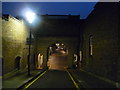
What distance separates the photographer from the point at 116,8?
46.6 ft

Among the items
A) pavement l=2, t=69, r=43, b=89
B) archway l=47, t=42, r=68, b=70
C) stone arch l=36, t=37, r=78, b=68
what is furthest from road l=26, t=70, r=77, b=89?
archway l=47, t=42, r=68, b=70

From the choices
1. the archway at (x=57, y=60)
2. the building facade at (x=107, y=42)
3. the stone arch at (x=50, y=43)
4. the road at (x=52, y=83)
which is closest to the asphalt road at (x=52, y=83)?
the road at (x=52, y=83)

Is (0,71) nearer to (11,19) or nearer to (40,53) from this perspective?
(11,19)

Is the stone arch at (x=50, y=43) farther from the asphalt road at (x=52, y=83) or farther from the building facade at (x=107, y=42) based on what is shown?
the asphalt road at (x=52, y=83)

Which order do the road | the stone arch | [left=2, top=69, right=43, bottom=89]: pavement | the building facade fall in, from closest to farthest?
[left=2, top=69, right=43, bottom=89]: pavement
the building facade
the road
the stone arch

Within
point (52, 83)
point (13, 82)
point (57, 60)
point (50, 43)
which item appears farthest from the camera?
point (57, 60)

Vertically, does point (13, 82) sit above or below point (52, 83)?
above

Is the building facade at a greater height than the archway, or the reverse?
the building facade

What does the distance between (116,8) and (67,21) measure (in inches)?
797

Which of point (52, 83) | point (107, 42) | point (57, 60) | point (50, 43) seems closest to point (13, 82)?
point (52, 83)

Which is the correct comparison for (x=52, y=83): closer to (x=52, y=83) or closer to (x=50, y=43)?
(x=52, y=83)

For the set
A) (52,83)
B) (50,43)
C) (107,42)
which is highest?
(50,43)

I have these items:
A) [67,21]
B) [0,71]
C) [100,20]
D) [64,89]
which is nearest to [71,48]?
[67,21]

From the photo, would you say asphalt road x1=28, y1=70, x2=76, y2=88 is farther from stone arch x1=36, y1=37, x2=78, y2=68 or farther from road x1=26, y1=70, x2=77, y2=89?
stone arch x1=36, y1=37, x2=78, y2=68
